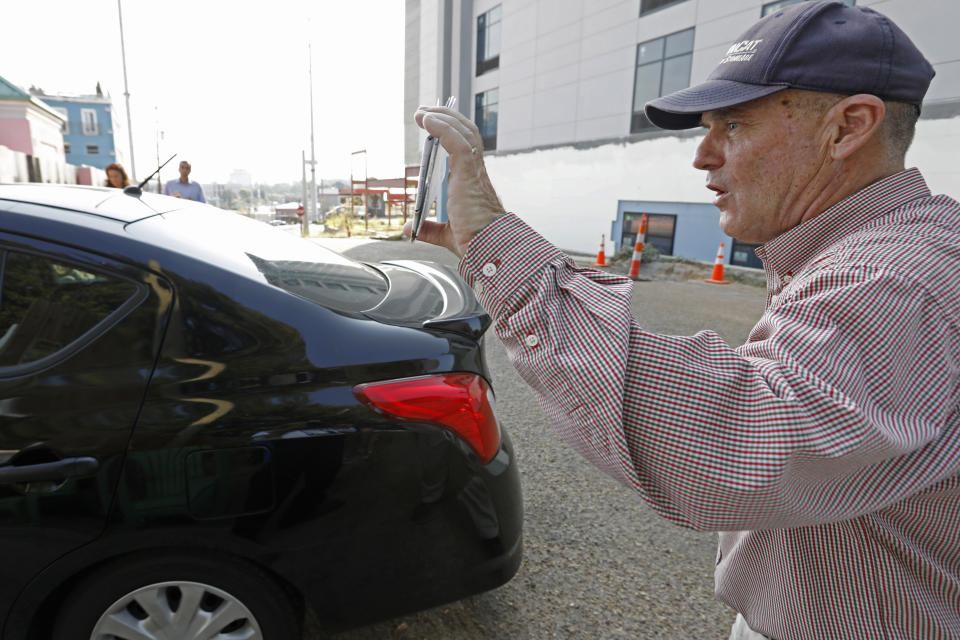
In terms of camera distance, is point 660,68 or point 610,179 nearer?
point 660,68

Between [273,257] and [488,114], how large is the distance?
22.1 metres

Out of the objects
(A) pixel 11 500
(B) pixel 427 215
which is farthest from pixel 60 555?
(B) pixel 427 215

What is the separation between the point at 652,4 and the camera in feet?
49.0

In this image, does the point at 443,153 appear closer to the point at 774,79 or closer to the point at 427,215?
the point at 427,215

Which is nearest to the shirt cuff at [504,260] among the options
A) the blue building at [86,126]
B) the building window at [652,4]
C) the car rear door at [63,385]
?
the car rear door at [63,385]

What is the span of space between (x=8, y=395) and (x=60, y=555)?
0.47m

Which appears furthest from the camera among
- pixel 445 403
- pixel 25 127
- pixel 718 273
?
pixel 25 127

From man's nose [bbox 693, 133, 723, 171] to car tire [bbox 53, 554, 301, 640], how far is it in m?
1.63

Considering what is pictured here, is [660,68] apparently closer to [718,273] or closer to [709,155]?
[718,273]

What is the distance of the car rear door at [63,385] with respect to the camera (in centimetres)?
159

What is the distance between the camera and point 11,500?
5.18 feet

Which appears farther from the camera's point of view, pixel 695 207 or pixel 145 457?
pixel 695 207

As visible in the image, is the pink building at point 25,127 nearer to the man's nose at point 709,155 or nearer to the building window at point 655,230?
the building window at point 655,230

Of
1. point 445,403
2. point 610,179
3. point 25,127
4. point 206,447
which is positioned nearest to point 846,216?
point 445,403
